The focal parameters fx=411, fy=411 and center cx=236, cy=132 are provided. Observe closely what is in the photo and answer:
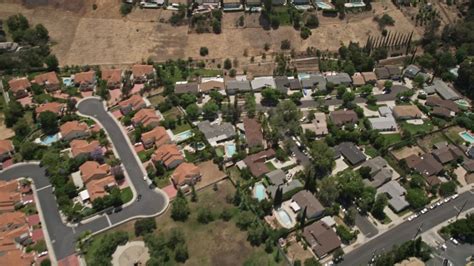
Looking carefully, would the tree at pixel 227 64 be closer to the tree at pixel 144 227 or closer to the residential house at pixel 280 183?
the residential house at pixel 280 183

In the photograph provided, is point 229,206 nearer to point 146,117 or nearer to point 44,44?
point 146,117

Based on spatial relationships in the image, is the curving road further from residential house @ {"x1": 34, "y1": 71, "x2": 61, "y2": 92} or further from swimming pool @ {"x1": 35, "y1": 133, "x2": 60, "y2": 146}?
residential house @ {"x1": 34, "y1": 71, "x2": 61, "y2": 92}

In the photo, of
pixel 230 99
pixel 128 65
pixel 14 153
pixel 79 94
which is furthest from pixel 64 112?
pixel 230 99

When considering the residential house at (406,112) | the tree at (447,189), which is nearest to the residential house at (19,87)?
the residential house at (406,112)

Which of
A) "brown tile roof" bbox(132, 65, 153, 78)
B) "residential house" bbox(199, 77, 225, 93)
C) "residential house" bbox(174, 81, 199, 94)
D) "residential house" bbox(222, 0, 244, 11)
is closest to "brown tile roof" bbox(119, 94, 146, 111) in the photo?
"residential house" bbox(174, 81, 199, 94)

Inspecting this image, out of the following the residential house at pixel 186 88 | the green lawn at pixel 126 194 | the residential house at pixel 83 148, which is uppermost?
the residential house at pixel 186 88

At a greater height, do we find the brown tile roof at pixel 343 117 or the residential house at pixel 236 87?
the residential house at pixel 236 87

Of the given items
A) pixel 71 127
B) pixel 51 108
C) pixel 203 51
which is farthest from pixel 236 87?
pixel 51 108
